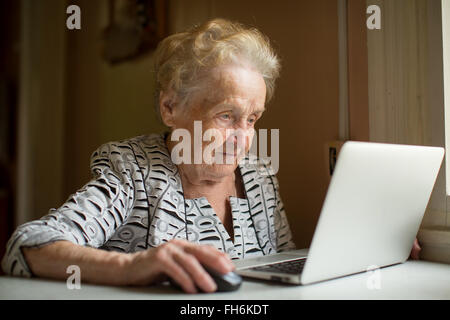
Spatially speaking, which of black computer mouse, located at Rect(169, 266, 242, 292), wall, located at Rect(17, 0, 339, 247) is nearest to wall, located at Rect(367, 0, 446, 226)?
wall, located at Rect(17, 0, 339, 247)

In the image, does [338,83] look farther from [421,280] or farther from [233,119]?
[421,280]

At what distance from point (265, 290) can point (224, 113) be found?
1.63 ft

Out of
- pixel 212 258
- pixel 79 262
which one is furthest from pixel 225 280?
pixel 79 262

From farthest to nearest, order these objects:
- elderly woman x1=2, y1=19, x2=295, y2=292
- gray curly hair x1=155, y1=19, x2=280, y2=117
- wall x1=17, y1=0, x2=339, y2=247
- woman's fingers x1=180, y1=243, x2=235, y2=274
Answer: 1. wall x1=17, y1=0, x2=339, y2=247
2. gray curly hair x1=155, y1=19, x2=280, y2=117
3. elderly woman x1=2, y1=19, x2=295, y2=292
4. woman's fingers x1=180, y1=243, x2=235, y2=274

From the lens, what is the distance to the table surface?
0.73 meters

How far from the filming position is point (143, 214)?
1099 millimetres

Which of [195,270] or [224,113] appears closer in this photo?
[195,270]

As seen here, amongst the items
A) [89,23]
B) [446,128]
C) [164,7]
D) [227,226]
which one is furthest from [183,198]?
[89,23]

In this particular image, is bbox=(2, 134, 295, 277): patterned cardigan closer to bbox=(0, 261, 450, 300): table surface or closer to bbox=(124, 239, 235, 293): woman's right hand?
bbox=(0, 261, 450, 300): table surface

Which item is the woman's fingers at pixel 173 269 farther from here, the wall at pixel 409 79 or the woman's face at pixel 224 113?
the wall at pixel 409 79

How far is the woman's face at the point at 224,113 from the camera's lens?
1.13 metres

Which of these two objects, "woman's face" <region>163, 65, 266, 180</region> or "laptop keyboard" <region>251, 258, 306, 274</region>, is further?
"woman's face" <region>163, 65, 266, 180</region>

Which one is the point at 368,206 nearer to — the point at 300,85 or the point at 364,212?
the point at 364,212

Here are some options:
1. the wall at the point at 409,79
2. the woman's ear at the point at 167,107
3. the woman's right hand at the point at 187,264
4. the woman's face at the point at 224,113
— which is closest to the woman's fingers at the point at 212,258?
the woman's right hand at the point at 187,264
